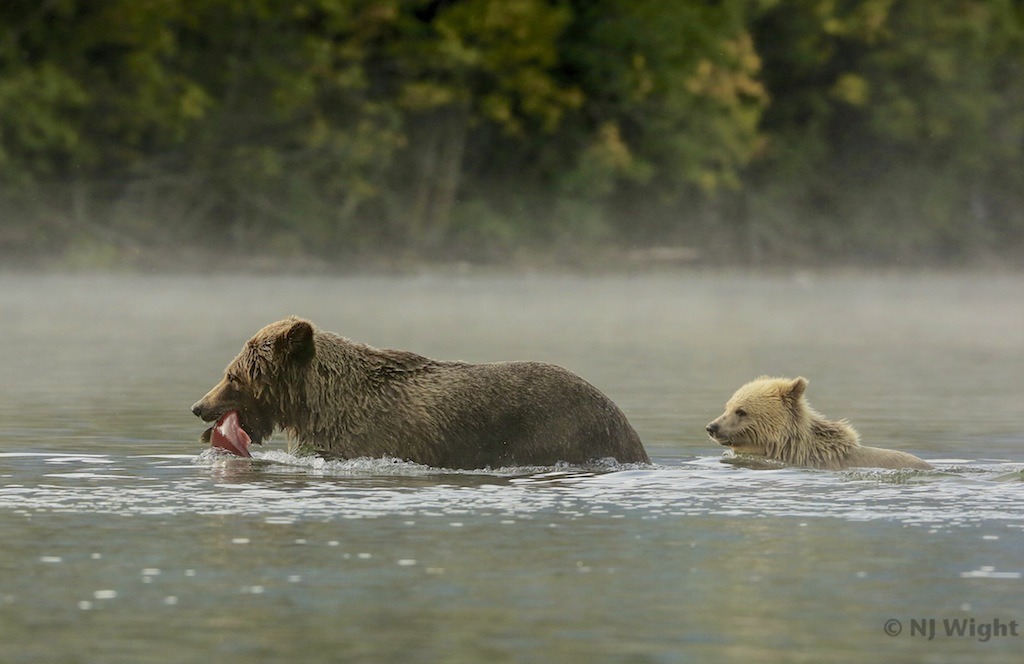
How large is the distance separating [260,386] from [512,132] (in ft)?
136

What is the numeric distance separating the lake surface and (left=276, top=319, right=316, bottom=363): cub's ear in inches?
25.4

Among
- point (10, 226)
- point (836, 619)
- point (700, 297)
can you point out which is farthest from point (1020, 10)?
point (836, 619)

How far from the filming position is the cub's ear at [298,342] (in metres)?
12.4

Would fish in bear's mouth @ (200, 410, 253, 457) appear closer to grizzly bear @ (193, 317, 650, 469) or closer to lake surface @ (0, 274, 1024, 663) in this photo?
grizzly bear @ (193, 317, 650, 469)

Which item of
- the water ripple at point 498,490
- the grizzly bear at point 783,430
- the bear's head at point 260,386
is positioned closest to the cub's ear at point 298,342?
the bear's head at point 260,386

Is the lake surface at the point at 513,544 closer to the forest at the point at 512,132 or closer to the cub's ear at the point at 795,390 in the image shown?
the cub's ear at the point at 795,390

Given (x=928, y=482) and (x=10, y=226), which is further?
(x=10, y=226)

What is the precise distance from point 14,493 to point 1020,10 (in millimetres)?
56189

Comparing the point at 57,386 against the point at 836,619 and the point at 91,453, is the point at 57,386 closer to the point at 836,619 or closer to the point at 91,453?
the point at 91,453

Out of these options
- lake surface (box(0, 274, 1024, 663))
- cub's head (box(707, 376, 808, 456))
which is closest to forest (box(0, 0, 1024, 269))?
lake surface (box(0, 274, 1024, 663))

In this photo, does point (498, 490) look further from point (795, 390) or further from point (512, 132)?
point (512, 132)

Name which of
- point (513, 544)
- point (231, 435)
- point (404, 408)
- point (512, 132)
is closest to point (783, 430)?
point (404, 408)

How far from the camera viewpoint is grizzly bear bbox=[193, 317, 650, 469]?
12.1 m

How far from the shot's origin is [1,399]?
17.5 meters
